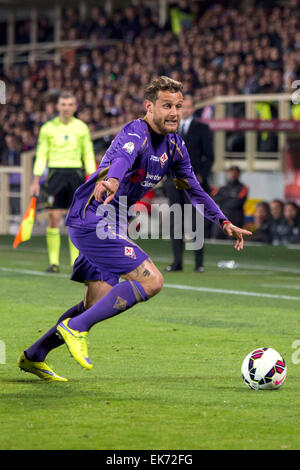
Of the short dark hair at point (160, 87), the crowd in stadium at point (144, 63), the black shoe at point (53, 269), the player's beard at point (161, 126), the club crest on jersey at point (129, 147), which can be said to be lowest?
the black shoe at point (53, 269)

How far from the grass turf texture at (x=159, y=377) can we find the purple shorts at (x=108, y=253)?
29.0 inches

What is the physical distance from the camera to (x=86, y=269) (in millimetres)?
6508

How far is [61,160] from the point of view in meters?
13.5

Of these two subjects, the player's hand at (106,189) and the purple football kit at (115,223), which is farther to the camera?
the purple football kit at (115,223)

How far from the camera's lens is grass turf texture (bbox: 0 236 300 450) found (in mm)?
5020

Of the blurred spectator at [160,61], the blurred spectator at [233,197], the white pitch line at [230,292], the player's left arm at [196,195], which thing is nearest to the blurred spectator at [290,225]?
the blurred spectator at [233,197]

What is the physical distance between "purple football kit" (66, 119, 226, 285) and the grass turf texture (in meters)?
0.75

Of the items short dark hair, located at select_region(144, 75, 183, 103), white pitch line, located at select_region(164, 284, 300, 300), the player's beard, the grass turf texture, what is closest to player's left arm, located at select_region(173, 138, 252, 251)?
the player's beard

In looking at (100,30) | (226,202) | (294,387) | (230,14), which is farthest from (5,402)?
(100,30)

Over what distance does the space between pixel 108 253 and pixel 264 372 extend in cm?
118

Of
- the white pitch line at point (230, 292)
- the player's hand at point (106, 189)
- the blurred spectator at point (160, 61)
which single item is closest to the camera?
the player's hand at point (106, 189)

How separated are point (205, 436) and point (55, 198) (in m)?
8.76

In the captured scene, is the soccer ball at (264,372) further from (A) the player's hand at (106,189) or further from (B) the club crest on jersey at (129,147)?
(B) the club crest on jersey at (129,147)

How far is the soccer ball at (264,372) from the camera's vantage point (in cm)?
621
